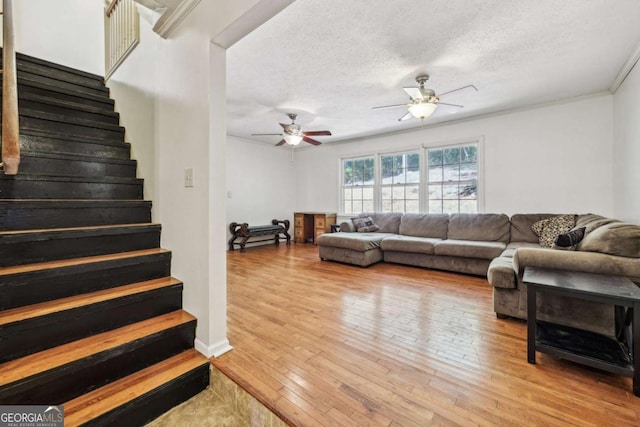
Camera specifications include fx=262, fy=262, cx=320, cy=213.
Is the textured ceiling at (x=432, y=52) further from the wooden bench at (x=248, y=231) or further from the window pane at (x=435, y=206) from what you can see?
the wooden bench at (x=248, y=231)

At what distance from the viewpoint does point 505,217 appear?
13.8 ft

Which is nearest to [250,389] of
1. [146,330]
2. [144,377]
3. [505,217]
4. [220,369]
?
[220,369]

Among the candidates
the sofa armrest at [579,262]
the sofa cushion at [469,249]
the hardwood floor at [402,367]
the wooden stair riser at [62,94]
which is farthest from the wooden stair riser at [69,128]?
the sofa cushion at [469,249]

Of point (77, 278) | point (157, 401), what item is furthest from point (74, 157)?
point (157, 401)

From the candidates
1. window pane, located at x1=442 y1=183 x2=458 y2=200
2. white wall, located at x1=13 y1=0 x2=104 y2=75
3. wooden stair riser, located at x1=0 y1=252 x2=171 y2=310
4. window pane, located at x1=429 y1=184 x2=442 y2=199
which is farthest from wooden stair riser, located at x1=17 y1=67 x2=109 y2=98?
window pane, located at x1=442 y1=183 x2=458 y2=200

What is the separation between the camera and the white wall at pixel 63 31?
3.53 m

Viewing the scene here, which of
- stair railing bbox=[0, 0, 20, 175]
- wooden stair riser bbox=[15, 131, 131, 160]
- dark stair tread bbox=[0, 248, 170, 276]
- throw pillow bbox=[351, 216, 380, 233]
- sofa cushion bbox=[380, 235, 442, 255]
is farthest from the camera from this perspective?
throw pillow bbox=[351, 216, 380, 233]

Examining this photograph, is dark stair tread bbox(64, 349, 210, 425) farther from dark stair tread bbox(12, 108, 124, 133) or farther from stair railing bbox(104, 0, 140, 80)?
stair railing bbox(104, 0, 140, 80)

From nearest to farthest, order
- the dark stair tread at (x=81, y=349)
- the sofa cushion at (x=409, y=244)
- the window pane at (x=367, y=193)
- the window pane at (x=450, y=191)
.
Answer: the dark stair tread at (x=81, y=349) < the sofa cushion at (x=409, y=244) < the window pane at (x=450, y=191) < the window pane at (x=367, y=193)

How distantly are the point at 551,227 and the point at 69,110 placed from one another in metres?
5.79

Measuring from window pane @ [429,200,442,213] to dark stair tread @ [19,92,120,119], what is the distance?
516 cm

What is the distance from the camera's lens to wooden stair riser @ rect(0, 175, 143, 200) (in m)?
1.78

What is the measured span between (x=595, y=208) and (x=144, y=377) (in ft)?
18.3

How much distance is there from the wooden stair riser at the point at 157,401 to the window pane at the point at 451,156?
512cm
